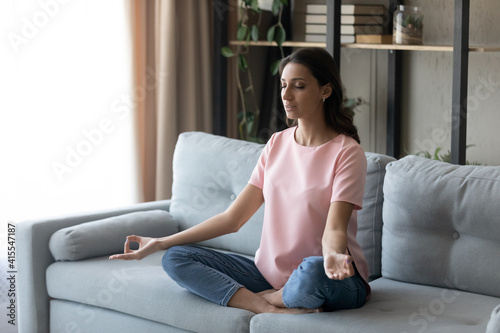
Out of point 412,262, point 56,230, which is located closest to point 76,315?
point 56,230

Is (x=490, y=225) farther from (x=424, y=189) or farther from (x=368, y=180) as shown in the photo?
(x=368, y=180)

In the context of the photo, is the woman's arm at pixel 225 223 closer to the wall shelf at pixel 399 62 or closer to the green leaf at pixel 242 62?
the wall shelf at pixel 399 62

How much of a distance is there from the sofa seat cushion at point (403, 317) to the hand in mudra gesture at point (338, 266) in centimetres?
18

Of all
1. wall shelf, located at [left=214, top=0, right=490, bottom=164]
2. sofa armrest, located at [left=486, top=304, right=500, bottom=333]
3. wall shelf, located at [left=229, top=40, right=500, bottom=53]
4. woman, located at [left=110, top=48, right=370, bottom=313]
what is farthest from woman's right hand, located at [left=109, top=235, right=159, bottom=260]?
wall shelf, located at [left=229, top=40, right=500, bottom=53]

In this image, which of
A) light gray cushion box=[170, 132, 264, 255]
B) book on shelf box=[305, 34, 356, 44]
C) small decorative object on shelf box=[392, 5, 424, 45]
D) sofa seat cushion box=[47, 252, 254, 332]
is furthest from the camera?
book on shelf box=[305, 34, 356, 44]

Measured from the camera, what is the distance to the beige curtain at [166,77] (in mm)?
3518

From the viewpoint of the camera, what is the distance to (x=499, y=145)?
10.1ft

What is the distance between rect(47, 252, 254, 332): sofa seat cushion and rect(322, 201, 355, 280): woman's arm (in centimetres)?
34

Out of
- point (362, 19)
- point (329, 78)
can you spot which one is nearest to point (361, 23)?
point (362, 19)

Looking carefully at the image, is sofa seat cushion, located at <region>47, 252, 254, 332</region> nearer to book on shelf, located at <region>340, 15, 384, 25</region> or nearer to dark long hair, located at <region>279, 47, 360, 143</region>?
dark long hair, located at <region>279, 47, 360, 143</region>

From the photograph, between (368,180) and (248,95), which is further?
(248,95)

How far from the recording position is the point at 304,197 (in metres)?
2.17

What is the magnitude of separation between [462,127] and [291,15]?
132 centimetres

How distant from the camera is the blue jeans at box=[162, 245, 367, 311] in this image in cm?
197
